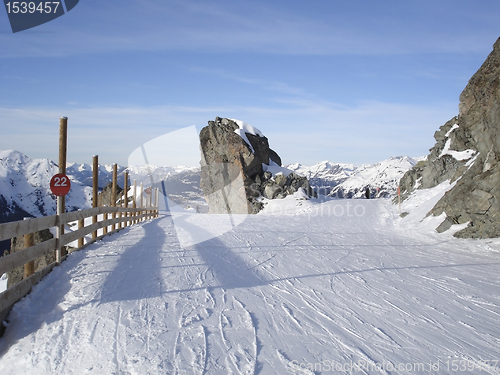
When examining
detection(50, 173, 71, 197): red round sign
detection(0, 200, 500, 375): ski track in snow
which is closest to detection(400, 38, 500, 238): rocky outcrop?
detection(0, 200, 500, 375): ski track in snow

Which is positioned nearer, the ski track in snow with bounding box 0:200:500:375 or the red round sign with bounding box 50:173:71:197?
the ski track in snow with bounding box 0:200:500:375

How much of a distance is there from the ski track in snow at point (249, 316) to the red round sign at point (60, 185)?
1.40 meters

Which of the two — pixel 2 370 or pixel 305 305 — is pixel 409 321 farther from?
pixel 2 370

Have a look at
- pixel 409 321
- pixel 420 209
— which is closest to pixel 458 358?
pixel 409 321

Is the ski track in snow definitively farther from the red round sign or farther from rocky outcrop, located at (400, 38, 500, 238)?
rocky outcrop, located at (400, 38, 500, 238)

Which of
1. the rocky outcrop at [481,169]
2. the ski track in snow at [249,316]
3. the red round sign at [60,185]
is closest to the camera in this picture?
the ski track in snow at [249,316]

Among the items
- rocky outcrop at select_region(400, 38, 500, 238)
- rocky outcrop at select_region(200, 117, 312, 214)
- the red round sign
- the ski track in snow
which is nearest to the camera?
the ski track in snow

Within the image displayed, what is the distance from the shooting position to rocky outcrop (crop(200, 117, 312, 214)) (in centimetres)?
3238

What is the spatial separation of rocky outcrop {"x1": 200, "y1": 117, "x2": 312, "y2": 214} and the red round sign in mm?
24218

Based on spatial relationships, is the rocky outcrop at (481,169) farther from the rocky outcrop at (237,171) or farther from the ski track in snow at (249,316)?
the rocky outcrop at (237,171)

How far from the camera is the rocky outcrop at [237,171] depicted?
32375 millimetres

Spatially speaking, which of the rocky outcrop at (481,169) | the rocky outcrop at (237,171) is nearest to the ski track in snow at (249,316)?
the rocky outcrop at (481,169)

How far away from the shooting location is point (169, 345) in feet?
11.4

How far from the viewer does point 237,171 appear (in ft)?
110
